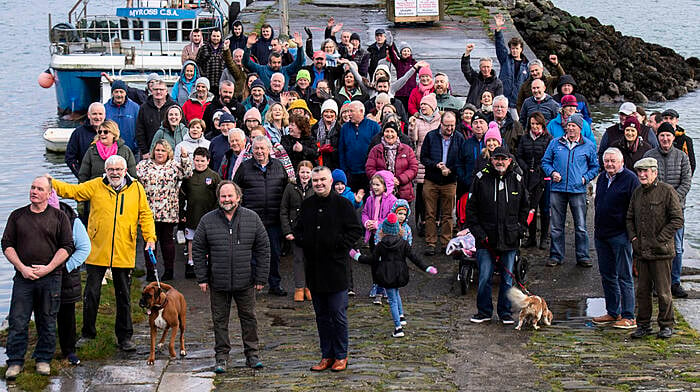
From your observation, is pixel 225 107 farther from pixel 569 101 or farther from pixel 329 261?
pixel 329 261

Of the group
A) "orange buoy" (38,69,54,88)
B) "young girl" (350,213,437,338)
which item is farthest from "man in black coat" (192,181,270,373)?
"orange buoy" (38,69,54,88)

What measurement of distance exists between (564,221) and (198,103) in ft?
17.2

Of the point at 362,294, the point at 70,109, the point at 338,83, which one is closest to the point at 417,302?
the point at 362,294

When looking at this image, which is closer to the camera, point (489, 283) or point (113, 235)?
point (113, 235)

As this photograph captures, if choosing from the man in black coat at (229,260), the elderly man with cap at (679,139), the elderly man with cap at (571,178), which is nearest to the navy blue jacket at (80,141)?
the man in black coat at (229,260)

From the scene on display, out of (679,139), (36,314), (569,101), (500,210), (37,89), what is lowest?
(37,89)

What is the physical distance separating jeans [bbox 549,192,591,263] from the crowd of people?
0.06ft

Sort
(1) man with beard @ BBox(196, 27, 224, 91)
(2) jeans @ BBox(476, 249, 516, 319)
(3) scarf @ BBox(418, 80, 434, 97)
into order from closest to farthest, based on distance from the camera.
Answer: (2) jeans @ BBox(476, 249, 516, 319) < (3) scarf @ BBox(418, 80, 434, 97) < (1) man with beard @ BBox(196, 27, 224, 91)

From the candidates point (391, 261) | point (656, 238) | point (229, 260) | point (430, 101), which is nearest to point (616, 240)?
point (656, 238)

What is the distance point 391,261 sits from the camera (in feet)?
34.4

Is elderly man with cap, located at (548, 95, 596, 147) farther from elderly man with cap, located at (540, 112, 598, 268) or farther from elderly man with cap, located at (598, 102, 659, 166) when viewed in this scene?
elderly man with cap, located at (540, 112, 598, 268)

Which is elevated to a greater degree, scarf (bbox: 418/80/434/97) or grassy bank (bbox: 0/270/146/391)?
scarf (bbox: 418/80/434/97)

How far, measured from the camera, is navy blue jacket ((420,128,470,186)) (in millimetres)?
13172

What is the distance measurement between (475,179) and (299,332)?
2.36 m
